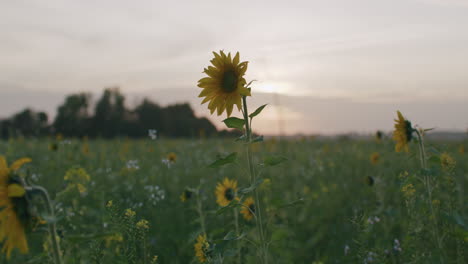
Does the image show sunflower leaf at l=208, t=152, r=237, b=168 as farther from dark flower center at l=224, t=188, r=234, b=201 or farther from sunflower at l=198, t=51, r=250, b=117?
dark flower center at l=224, t=188, r=234, b=201

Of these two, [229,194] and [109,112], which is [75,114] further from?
[229,194]

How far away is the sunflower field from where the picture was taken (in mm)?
1453

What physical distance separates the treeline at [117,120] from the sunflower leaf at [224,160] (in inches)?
357

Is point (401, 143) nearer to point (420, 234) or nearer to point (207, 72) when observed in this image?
point (420, 234)

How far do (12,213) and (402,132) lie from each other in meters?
2.04

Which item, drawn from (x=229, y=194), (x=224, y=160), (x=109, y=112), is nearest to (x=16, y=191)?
(x=224, y=160)

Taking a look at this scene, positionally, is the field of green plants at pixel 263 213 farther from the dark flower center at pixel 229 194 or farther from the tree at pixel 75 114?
the tree at pixel 75 114

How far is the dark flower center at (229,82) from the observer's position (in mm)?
1749

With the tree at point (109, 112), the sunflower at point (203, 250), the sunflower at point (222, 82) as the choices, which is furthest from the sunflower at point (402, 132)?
the tree at point (109, 112)

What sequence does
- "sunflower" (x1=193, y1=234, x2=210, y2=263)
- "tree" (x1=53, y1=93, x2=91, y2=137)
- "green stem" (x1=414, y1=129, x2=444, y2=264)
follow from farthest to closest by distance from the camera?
"tree" (x1=53, y1=93, x2=91, y2=137), "green stem" (x1=414, y1=129, x2=444, y2=264), "sunflower" (x1=193, y1=234, x2=210, y2=263)

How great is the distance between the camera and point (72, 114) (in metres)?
35.4

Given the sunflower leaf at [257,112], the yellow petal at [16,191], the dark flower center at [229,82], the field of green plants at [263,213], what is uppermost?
the dark flower center at [229,82]

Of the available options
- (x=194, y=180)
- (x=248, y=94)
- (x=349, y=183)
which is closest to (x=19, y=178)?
(x=248, y=94)

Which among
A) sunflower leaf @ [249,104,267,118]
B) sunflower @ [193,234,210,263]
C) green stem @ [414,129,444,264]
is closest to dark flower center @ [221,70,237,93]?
sunflower leaf @ [249,104,267,118]
